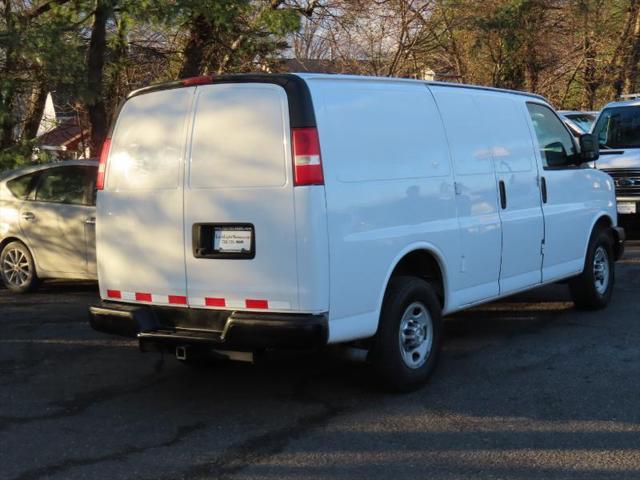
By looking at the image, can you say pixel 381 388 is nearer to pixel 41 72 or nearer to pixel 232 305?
pixel 232 305

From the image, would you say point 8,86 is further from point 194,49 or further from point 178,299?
point 178,299

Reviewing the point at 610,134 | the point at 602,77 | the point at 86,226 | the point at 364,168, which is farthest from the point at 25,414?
→ the point at 602,77

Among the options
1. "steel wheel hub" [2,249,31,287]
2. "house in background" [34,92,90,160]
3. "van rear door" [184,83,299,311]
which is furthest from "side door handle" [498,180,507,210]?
"house in background" [34,92,90,160]

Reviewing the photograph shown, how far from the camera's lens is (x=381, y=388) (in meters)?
5.70

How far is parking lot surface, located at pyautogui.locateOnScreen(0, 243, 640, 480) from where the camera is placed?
4.51 meters

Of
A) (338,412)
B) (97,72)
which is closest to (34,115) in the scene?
(97,72)

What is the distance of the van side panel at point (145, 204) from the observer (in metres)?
5.42

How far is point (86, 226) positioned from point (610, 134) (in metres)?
9.02

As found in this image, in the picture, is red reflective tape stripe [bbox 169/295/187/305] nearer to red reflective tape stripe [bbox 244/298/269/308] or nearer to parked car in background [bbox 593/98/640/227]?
red reflective tape stripe [bbox 244/298/269/308]

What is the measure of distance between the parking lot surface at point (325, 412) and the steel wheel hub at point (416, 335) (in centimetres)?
24

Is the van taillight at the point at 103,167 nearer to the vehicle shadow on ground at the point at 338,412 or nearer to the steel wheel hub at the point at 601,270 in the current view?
the vehicle shadow on ground at the point at 338,412

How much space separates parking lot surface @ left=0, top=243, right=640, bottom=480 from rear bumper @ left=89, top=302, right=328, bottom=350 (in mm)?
519

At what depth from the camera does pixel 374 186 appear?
5355 mm

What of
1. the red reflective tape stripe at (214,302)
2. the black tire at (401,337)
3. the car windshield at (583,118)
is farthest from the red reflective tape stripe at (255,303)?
the car windshield at (583,118)
